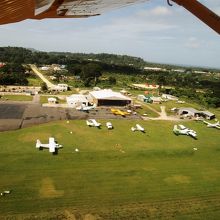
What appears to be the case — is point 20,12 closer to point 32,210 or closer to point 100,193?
point 32,210

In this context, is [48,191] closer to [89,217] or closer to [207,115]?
[89,217]

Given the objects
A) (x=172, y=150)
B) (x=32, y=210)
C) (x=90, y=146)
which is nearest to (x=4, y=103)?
(x=90, y=146)

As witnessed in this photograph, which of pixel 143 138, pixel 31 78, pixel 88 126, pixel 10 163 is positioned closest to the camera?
pixel 10 163

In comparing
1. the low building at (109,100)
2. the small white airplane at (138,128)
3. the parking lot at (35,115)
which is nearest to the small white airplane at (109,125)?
the small white airplane at (138,128)

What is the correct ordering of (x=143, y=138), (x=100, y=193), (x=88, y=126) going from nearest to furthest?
(x=100, y=193) → (x=143, y=138) → (x=88, y=126)

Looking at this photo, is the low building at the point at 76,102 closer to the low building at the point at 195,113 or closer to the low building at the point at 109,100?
the low building at the point at 109,100

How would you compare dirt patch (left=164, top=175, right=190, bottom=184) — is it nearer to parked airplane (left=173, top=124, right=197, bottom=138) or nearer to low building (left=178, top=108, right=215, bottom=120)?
parked airplane (left=173, top=124, right=197, bottom=138)

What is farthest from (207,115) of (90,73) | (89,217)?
(90,73)

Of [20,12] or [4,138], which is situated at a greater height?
[20,12]
